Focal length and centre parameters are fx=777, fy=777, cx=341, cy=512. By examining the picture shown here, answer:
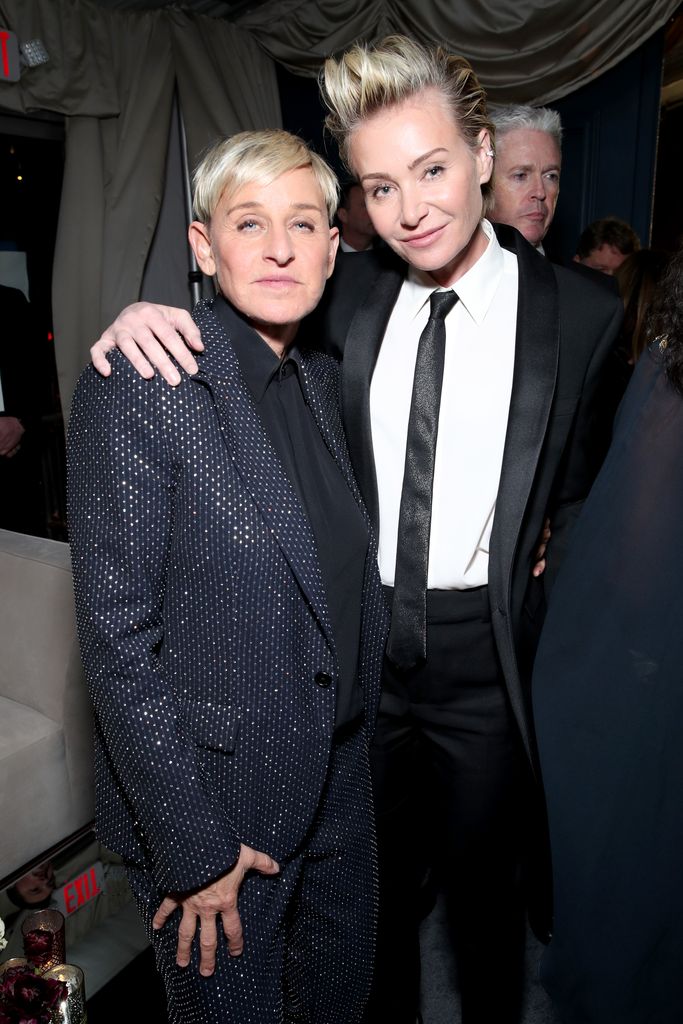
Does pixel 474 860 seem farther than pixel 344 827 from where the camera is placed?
Yes

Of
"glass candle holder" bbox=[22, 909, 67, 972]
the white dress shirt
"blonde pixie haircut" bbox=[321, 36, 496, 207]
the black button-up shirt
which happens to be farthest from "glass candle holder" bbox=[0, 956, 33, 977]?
"blonde pixie haircut" bbox=[321, 36, 496, 207]

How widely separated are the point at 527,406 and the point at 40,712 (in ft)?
5.70

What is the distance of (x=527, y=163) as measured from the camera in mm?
2305

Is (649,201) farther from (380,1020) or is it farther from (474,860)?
(380,1020)

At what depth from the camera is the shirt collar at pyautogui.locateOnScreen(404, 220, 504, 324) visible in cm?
137

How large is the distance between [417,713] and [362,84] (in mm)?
1105

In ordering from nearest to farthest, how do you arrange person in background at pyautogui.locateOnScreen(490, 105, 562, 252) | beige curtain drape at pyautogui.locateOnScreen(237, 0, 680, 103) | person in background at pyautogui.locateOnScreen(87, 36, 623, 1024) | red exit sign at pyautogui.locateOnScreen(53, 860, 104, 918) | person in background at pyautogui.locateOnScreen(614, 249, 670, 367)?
1. person in background at pyautogui.locateOnScreen(87, 36, 623, 1024)
2. red exit sign at pyautogui.locateOnScreen(53, 860, 104, 918)
3. person in background at pyautogui.locateOnScreen(490, 105, 562, 252)
4. person in background at pyautogui.locateOnScreen(614, 249, 670, 367)
5. beige curtain drape at pyautogui.locateOnScreen(237, 0, 680, 103)

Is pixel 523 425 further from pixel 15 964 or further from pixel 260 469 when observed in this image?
pixel 15 964

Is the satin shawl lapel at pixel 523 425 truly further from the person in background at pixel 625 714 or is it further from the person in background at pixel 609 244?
the person in background at pixel 609 244

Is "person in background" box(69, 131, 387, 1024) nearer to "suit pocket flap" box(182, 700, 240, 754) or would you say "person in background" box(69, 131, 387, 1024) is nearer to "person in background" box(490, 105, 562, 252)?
"suit pocket flap" box(182, 700, 240, 754)

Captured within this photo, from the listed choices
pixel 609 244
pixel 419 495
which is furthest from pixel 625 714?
pixel 609 244

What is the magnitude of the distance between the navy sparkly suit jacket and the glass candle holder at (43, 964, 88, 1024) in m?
0.36

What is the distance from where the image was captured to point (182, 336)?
1139mm

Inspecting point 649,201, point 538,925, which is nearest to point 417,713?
point 538,925
